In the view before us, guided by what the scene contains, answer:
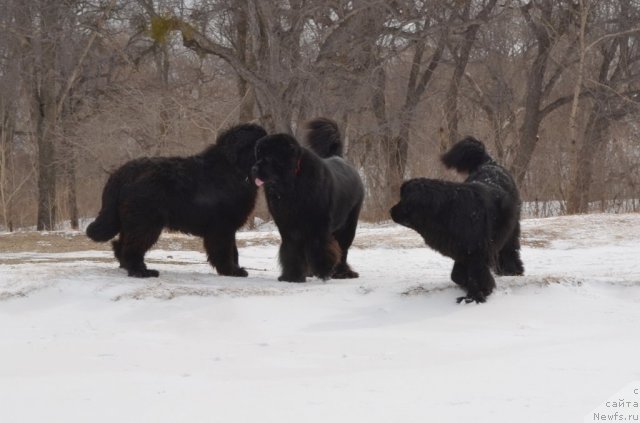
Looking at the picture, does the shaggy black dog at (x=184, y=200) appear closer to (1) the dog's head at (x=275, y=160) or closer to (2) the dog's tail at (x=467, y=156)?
(1) the dog's head at (x=275, y=160)

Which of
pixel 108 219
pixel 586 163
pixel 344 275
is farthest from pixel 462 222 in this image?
pixel 586 163

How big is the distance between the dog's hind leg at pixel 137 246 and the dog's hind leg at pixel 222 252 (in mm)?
617

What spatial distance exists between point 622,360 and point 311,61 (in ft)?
50.8

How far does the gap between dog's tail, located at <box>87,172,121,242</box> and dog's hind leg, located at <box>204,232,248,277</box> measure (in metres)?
0.93

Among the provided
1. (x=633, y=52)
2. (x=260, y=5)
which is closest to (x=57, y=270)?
(x=260, y=5)

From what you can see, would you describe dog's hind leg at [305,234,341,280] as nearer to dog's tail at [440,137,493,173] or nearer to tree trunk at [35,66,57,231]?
dog's tail at [440,137,493,173]

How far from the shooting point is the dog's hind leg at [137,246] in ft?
23.7

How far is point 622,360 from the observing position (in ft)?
15.9

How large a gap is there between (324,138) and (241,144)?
167cm

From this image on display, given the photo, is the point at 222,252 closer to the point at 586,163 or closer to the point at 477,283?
the point at 477,283

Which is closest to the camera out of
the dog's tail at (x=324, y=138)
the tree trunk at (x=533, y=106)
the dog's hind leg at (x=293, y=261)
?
the dog's hind leg at (x=293, y=261)

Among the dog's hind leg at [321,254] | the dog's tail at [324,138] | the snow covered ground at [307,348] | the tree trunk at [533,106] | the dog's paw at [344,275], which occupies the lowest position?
the snow covered ground at [307,348]

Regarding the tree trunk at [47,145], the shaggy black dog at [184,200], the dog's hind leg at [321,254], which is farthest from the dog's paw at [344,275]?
the tree trunk at [47,145]

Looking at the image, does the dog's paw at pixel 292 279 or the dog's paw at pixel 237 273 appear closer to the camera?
the dog's paw at pixel 292 279
